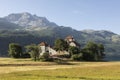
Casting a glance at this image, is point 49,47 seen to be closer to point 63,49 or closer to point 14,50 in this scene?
point 63,49

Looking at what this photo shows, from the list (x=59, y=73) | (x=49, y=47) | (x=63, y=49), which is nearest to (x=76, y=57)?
(x=63, y=49)

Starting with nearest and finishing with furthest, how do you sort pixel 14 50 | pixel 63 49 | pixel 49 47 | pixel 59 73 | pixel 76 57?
1. pixel 59 73
2. pixel 14 50
3. pixel 76 57
4. pixel 63 49
5. pixel 49 47

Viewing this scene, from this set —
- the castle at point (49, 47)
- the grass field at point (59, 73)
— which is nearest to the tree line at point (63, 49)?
the castle at point (49, 47)

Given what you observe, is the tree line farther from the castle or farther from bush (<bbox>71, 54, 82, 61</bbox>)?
the castle

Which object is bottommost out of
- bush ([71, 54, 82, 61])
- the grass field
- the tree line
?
the grass field

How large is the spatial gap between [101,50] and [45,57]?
53370 millimetres

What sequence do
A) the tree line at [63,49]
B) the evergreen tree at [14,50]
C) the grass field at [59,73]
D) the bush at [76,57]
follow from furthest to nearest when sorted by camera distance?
1. the evergreen tree at [14,50]
2. the bush at [76,57]
3. the tree line at [63,49]
4. the grass field at [59,73]

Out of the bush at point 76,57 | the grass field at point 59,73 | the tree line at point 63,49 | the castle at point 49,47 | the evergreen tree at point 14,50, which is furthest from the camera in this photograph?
the castle at point 49,47

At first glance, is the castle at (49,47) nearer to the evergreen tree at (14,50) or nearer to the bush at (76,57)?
the bush at (76,57)

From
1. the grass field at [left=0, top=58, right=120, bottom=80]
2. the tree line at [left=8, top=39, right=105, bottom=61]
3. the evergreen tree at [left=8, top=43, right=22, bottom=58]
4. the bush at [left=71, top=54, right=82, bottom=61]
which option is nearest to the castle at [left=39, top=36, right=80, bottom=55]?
the tree line at [left=8, top=39, right=105, bottom=61]

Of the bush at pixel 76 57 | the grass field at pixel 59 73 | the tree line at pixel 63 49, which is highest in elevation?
the tree line at pixel 63 49

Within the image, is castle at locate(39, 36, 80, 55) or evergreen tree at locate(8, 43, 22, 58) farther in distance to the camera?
castle at locate(39, 36, 80, 55)

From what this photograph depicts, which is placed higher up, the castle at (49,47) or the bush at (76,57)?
the castle at (49,47)

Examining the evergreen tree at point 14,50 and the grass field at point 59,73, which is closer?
the grass field at point 59,73
